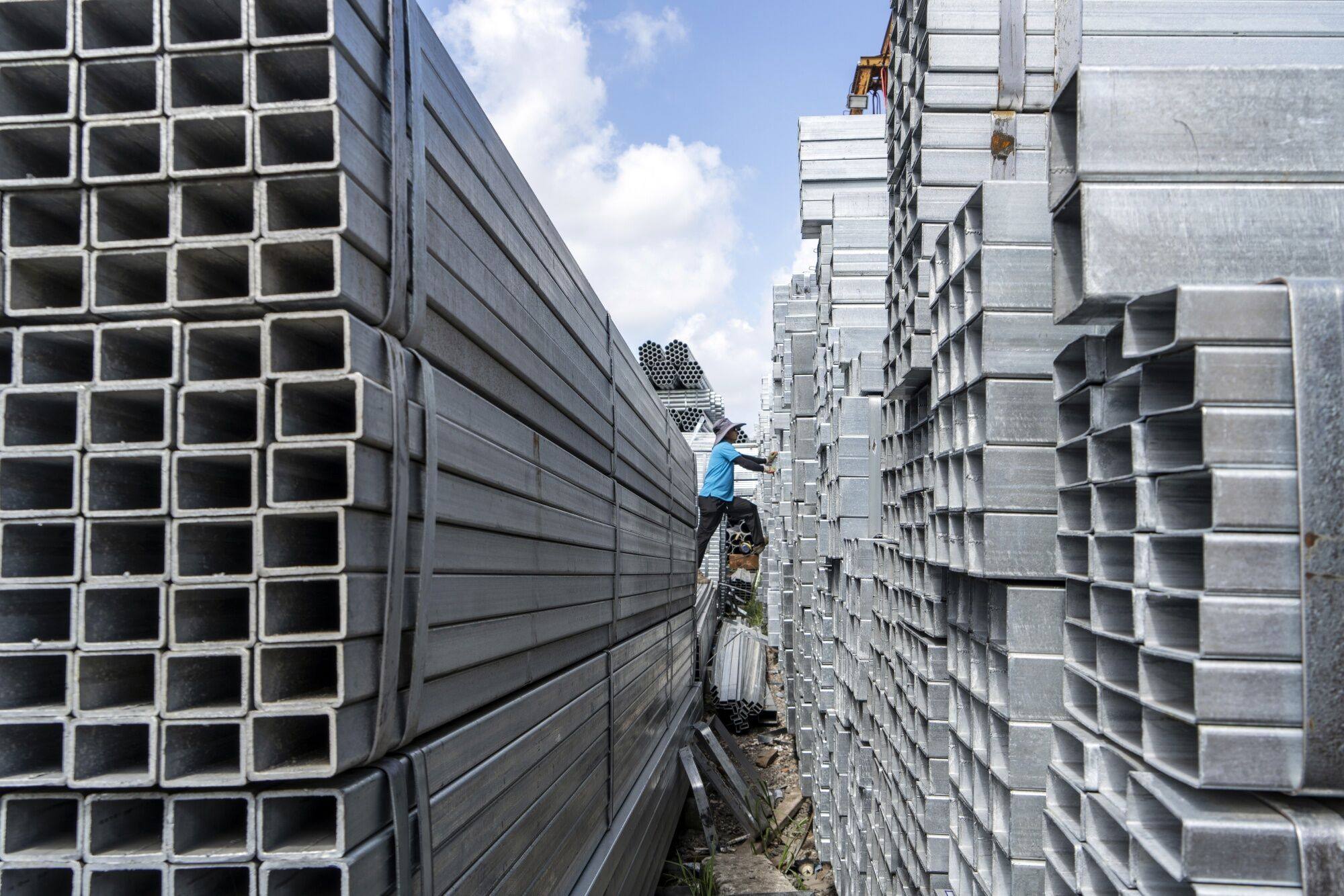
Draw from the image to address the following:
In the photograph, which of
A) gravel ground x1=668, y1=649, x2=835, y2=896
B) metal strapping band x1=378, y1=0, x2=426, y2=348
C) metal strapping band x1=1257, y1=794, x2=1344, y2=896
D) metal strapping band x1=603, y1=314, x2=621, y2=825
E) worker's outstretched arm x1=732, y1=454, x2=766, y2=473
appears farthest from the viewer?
worker's outstretched arm x1=732, y1=454, x2=766, y2=473

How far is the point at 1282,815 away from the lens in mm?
1334

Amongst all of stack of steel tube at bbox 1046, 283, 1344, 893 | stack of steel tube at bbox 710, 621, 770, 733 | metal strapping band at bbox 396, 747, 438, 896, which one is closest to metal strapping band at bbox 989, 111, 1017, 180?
stack of steel tube at bbox 1046, 283, 1344, 893

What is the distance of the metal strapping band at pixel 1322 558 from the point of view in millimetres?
1298

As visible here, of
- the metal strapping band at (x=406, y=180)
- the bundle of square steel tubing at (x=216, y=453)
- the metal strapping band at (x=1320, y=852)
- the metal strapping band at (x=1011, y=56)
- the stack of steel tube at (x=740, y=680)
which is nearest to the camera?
the metal strapping band at (x=1320, y=852)

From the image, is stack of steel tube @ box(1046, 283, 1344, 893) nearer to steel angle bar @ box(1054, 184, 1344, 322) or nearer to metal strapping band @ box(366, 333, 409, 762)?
steel angle bar @ box(1054, 184, 1344, 322)

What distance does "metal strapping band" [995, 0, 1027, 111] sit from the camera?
3371 millimetres

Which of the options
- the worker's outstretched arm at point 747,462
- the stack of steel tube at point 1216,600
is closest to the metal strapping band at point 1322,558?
the stack of steel tube at point 1216,600

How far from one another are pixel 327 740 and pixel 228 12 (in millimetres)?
1344

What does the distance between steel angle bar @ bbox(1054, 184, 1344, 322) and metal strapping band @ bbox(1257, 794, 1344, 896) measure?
35.3 inches

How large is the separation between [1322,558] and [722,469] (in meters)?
10.2

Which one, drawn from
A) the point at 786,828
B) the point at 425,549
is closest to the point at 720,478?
the point at 786,828

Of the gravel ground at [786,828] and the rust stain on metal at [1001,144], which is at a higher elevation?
the rust stain on metal at [1001,144]

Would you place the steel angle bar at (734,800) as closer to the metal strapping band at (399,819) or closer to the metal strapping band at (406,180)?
the metal strapping band at (399,819)

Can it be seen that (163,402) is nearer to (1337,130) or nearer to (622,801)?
(1337,130)
